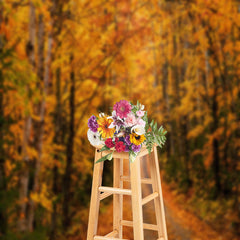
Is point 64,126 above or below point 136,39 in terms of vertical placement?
below

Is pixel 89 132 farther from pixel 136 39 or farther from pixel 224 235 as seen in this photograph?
pixel 136 39

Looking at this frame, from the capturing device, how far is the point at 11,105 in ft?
16.8

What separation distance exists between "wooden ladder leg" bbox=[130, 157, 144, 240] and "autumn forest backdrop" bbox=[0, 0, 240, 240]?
2722 millimetres

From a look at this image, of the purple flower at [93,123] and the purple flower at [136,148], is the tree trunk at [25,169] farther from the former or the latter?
the purple flower at [136,148]

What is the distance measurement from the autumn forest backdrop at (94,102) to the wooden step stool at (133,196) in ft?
7.85

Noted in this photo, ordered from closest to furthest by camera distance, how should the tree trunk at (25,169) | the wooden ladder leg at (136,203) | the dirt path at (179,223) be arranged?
the wooden ladder leg at (136,203) < the tree trunk at (25,169) < the dirt path at (179,223)

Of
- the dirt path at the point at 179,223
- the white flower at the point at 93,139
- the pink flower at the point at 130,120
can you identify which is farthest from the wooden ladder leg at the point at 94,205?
the dirt path at the point at 179,223

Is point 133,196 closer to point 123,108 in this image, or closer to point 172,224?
point 123,108

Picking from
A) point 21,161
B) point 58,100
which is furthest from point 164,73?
point 21,161

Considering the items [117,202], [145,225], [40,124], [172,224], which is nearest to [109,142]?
[117,202]

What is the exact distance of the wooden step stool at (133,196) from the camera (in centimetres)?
196

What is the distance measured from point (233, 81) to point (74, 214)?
424cm

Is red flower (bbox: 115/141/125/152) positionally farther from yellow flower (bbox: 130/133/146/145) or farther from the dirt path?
the dirt path

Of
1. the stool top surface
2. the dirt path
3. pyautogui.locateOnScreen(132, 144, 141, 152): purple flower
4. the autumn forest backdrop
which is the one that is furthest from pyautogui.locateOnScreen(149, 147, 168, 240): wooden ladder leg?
the autumn forest backdrop
